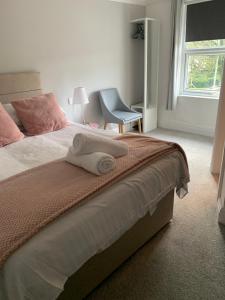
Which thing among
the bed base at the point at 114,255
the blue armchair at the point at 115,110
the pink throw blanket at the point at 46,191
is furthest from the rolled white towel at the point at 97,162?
the blue armchair at the point at 115,110

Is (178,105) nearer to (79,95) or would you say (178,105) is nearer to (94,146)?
(79,95)

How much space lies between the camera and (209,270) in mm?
1654

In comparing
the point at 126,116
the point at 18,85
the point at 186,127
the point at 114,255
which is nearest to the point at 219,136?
the point at 126,116

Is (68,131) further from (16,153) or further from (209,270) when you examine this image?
(209,270)

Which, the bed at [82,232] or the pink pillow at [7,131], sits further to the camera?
the pink pillow at [7,131]

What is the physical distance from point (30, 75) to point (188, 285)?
104 inches

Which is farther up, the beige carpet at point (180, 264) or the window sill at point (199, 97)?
the window sill at point (199, 97)

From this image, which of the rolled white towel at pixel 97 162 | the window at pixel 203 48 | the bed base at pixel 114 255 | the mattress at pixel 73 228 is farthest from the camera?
the window at pixel 203 48

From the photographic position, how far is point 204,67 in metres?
4.01

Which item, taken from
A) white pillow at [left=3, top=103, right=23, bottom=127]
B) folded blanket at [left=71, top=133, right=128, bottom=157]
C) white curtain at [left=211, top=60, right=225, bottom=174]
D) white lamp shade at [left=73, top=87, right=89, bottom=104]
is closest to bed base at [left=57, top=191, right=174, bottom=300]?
folded blanket at [left=71, top=133, right=128, bottom=157]

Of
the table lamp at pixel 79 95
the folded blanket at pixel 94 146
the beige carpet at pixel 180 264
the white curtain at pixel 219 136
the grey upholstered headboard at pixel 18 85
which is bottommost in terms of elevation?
the beige carpet at pixel 180 264

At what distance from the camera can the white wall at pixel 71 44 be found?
9.17 feet

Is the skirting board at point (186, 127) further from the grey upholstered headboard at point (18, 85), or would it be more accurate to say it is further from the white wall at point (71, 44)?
the grey upholstered headboard at point (18, 85)

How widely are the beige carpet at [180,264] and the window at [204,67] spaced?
91.9 inches
